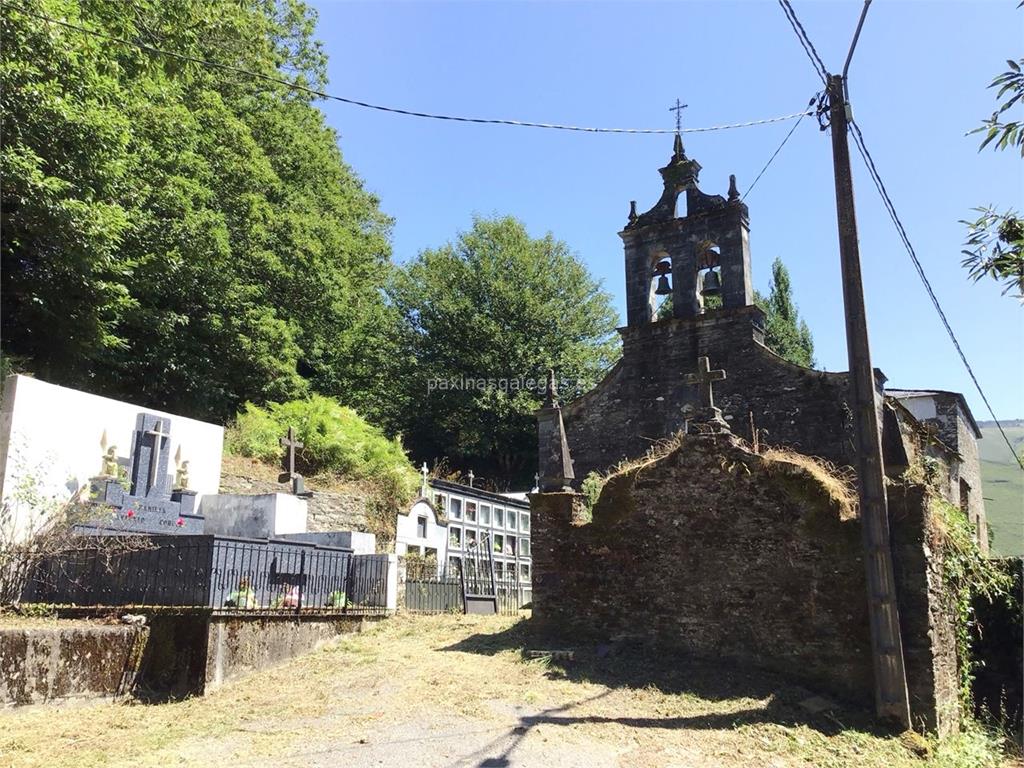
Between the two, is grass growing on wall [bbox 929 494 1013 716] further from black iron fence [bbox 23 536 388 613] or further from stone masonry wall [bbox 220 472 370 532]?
stone masonry wall [bbox 220 472 370 532]

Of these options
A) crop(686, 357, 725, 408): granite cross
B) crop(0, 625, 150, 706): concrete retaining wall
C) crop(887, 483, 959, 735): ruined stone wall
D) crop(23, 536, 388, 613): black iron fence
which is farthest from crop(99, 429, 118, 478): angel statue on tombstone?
crop(887, 483, 959, 735): ruined stone wall

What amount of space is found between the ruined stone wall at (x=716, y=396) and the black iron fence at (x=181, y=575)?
7.70m

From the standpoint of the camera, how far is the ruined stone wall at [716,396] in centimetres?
1506

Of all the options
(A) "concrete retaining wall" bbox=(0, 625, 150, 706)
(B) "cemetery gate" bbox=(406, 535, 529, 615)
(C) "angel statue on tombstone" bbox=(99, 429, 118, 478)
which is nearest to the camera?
(A) "concrete retaining wall" bbox=(0, 625, 150, 706)

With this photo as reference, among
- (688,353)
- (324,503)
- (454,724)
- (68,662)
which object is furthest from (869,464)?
(324,503)

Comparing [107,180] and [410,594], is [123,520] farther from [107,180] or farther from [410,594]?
[107,180]

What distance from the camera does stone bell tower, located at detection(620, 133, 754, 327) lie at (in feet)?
54.1

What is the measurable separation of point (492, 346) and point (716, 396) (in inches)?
758

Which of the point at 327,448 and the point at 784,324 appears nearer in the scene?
the point at 327,448

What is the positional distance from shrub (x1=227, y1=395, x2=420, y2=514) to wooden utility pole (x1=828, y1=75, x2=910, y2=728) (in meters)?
13.8

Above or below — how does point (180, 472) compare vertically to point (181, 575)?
above

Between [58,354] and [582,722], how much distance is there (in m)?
16.5

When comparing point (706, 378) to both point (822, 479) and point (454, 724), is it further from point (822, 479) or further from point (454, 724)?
point (454, 724)

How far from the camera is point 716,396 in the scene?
16.3m
